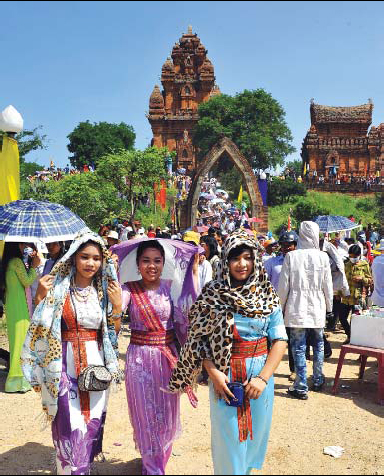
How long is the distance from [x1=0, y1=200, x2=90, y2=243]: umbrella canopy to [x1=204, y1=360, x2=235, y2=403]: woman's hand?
1673mm

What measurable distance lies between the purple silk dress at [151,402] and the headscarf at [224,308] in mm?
415

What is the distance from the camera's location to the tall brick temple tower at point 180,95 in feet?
151

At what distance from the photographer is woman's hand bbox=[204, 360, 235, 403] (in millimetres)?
2443

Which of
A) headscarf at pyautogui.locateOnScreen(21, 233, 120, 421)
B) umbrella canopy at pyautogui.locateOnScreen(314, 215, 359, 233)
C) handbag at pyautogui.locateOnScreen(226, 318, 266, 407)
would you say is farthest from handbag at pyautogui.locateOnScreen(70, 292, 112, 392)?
umbrella canopy at pyautogui.locateOnScreen(314, 215, 359, 233)

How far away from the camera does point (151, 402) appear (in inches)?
116

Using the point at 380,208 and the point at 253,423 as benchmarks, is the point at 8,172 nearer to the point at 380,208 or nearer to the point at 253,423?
the point at 253,423

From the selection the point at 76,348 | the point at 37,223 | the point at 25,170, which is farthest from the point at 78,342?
the point at 25,170

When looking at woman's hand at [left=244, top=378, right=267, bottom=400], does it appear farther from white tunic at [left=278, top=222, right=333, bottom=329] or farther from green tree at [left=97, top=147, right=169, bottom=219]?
green tree at [left=97, top=147, right=169, bottom=219]

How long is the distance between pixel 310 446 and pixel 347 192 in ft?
109

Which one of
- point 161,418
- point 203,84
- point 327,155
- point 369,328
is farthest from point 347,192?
point 161,418

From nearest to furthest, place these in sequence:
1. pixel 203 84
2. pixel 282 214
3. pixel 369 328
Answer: pixel 369 328 < pixel 282 214 < pixel 203 84

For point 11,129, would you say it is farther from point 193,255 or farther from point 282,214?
point 282,214

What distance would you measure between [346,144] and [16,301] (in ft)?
129

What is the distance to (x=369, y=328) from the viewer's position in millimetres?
4973
